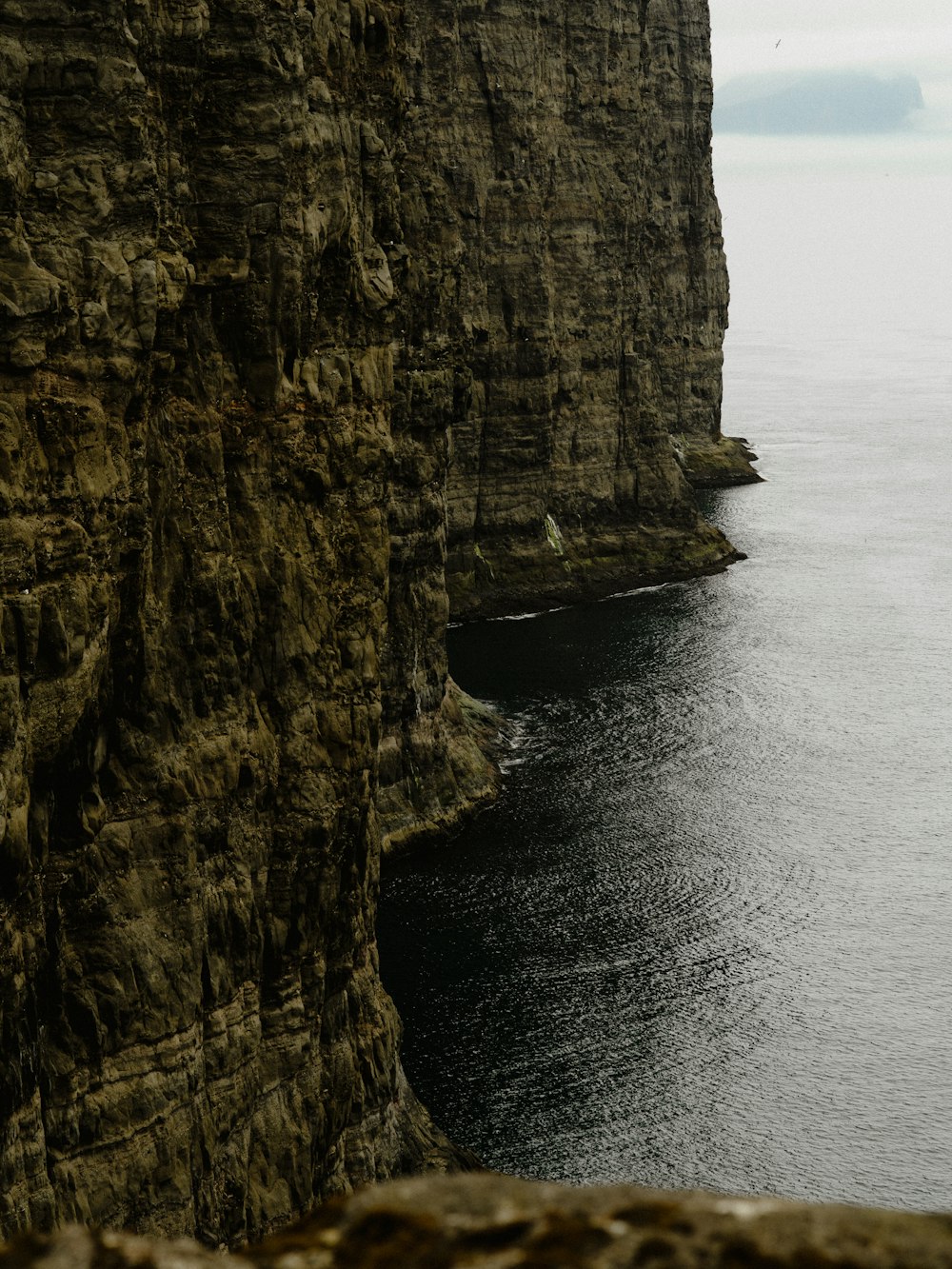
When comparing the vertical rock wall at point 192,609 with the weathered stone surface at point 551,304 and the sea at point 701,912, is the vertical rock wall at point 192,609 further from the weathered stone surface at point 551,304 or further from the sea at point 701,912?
the weathered stone surface at point 551,304

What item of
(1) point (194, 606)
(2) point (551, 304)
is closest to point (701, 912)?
(1) point (194, 606)

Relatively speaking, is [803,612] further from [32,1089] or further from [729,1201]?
[729,1201]

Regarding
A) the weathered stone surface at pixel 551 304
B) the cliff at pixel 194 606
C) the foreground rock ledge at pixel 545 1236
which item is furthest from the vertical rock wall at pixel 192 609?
the weathered stone surface at pixel 551 304

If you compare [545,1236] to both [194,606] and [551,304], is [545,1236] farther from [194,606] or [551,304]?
[551,304]

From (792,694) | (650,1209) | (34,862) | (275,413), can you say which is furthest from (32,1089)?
(792,694)

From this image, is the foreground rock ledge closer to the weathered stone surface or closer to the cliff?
the cliff

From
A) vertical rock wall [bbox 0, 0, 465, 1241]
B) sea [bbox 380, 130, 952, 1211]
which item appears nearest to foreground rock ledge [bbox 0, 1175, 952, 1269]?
vertical rock wall [bbox 0, 0, 465, 1241]
